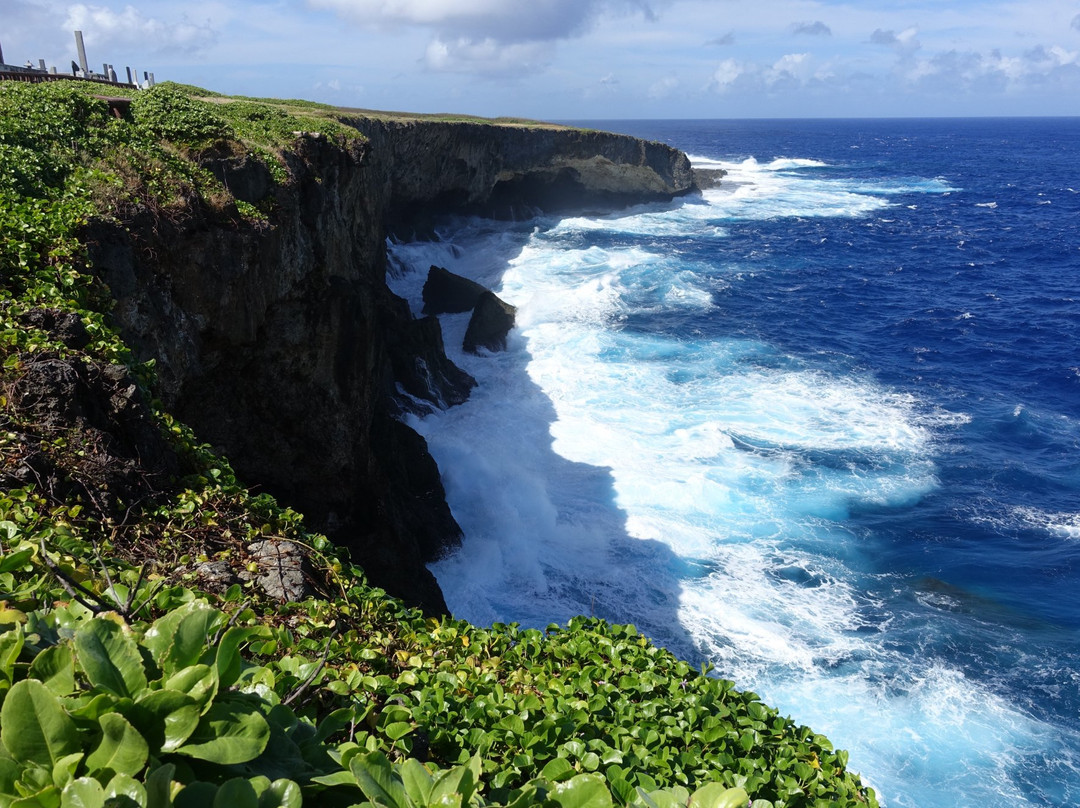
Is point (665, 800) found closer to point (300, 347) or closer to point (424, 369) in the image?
point (300, 347)

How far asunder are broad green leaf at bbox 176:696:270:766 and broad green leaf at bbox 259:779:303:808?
0.11m

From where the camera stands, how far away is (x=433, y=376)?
86.7ft

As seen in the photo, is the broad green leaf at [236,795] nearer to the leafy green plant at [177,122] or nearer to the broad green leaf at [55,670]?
the broad green leaf at [55,670]

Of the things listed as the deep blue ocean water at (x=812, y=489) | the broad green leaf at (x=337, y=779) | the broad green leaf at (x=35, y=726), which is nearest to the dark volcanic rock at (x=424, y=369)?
the deep blue ocean water at (x=812, y=489)

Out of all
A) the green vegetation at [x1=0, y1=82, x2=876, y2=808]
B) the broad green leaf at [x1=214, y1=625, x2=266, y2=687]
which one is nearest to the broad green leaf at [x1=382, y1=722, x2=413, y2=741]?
the green vegetation at [x1=0, y1=82, x2=876, y2=808]

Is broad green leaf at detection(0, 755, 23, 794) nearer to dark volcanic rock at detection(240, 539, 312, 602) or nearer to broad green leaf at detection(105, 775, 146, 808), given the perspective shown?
broad green leaf at detection(105, 775, 146, 808)

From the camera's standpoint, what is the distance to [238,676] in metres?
2.61

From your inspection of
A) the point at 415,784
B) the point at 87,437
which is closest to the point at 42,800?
the point at 415,784

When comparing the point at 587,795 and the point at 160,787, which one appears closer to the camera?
the point at 160,787

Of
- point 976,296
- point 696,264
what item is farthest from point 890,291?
point 696,264

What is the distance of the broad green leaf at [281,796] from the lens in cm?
209

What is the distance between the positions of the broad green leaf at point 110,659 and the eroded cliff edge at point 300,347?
626cm

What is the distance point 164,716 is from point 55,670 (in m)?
0.47

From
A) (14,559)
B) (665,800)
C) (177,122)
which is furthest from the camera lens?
(177,122)
